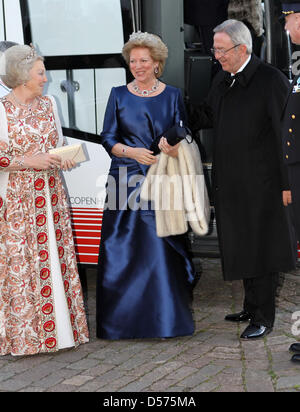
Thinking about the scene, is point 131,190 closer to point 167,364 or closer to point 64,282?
point 64,282

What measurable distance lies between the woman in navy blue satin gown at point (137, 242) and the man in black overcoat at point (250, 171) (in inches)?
12.9

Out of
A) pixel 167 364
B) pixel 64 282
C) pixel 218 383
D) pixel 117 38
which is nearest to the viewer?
pixel 218 383

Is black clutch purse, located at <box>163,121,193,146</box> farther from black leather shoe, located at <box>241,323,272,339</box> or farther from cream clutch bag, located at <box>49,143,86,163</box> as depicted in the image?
black leather shoe, located at <box>241,323,272,339</box>

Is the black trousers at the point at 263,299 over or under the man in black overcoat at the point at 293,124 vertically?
under

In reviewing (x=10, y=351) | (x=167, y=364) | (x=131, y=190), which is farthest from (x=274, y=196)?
(x=10, y=351)

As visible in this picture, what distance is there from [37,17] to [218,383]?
301cm

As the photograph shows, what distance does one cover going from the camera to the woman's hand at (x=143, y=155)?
4.63 meters

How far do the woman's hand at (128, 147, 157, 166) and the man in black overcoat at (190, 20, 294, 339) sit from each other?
1.34 ft

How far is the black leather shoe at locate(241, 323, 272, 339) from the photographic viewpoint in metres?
4.79

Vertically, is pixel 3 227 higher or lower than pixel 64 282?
higher

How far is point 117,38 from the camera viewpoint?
5.35 m

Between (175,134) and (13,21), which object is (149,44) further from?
(13,21)

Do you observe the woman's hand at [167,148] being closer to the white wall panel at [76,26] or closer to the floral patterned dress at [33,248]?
the floral patterned dress at [33,248]

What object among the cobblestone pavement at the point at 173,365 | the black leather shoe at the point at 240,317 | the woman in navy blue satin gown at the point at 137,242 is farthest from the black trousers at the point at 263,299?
the woman in navy blue satin gown at the point at 137,242
